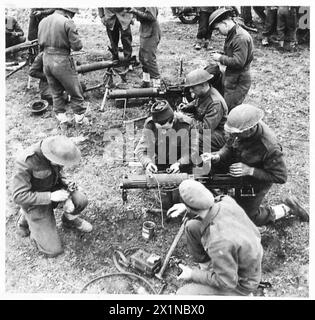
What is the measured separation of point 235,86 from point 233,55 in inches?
21.7

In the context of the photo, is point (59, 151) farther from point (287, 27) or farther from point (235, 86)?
point (287, 27)

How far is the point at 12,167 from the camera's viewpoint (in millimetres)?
6719

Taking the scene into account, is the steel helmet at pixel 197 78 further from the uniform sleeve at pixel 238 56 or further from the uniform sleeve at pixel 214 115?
the uniform sleeve at pixel 238 56

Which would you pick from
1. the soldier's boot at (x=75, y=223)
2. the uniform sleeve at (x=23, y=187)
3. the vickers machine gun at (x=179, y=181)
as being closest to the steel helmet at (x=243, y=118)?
the vickers machine gun at (x=179, y=181)

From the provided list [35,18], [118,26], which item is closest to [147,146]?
[118,26]

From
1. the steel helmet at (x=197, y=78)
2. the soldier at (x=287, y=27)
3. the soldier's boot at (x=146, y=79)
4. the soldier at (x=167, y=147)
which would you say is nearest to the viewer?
the soldier at (x=167, y=147)

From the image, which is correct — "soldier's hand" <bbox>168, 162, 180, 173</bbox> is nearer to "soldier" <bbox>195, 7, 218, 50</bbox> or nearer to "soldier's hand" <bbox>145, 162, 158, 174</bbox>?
"soldier's hand" <bbox>145, 162, 158, 174</bbox>

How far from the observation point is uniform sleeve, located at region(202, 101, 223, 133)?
5848 millimetres

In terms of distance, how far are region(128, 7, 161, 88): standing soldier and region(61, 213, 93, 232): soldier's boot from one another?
336cm

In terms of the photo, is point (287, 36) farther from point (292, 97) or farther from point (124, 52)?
point (124, 52)

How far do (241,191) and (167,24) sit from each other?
7746mm

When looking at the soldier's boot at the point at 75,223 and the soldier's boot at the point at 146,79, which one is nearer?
the soldier's boot at the point at 75,223

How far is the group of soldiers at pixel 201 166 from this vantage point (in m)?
3.77

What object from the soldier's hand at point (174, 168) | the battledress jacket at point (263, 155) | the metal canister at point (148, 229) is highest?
the battledress jacket at point (263, 155)
